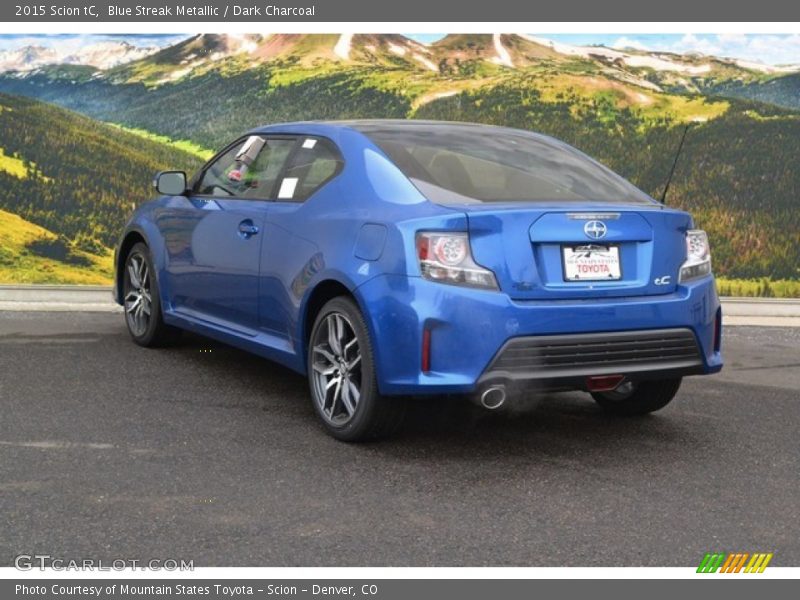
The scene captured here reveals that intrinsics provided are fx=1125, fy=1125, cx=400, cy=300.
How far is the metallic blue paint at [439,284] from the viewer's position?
4930 mm

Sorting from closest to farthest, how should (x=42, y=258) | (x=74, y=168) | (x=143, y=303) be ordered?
(x=143, y=303) < (x=42, y=258) < (x=74, y=168)

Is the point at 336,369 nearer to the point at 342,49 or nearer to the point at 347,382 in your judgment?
the point at 347,382

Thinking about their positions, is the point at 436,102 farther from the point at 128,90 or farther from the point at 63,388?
the point at 63,388

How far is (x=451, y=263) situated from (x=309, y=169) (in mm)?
1451

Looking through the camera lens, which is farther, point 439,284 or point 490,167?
point 490,167

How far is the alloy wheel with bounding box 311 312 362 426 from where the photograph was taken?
543cm

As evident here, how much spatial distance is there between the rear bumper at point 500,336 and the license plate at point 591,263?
0.39 feet

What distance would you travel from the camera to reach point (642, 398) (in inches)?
243

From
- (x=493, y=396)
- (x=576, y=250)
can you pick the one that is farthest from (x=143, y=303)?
(x=576, y=250)

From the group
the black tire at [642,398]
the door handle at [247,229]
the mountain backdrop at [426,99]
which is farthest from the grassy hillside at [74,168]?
the black tire at [642,398]

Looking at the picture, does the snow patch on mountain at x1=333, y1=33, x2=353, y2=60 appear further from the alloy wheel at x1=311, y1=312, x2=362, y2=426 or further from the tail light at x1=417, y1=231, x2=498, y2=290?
the tail light at x1=417, y1=231, x2=498, y2=290

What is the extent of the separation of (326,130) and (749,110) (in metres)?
10.1

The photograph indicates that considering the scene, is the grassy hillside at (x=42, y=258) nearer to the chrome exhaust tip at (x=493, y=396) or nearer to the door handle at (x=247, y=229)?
the door handle at (x=247, y=229)

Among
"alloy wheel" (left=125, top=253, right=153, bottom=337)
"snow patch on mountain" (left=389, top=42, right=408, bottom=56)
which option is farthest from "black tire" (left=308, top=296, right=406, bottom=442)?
"snow patch on mountain" (left=389, top=42, right=408, bottom=56)
